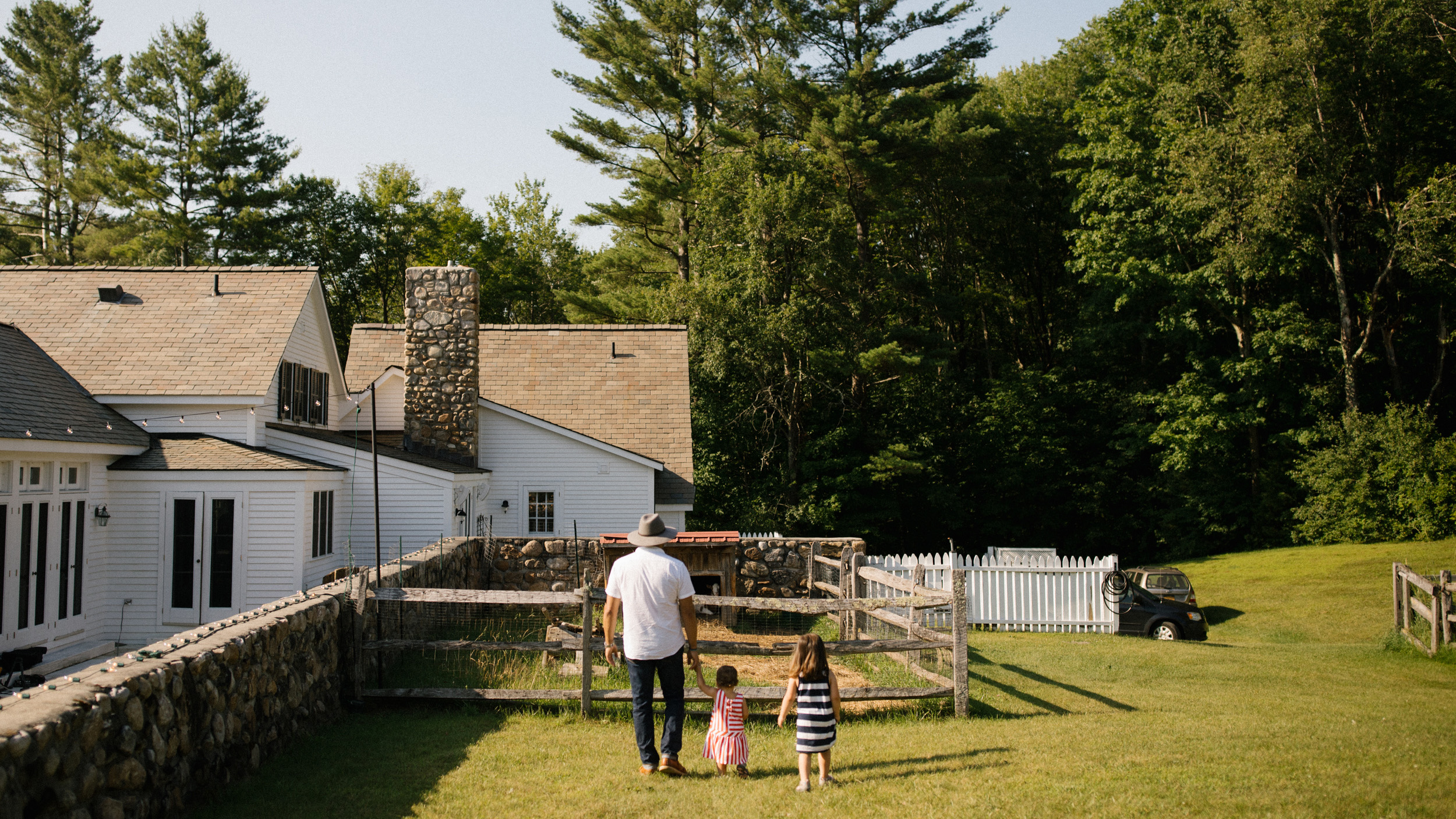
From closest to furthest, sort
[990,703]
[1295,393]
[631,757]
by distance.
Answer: [631,757], [990,703], [1295,393]

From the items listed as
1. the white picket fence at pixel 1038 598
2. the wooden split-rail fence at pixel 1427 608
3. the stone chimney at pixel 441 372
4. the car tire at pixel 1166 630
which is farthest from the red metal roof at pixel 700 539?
the wooden split-rail fence at pixel 1427 608

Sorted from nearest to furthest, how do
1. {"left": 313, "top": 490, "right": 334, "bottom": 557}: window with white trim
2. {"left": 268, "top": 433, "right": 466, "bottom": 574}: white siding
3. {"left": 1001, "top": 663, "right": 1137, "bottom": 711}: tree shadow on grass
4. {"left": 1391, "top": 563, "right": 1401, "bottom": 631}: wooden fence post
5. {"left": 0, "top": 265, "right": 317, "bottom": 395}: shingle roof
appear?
{"left": 1001, "top": 663, "right": 1137, "bottom": 711}: tree shadow on grass, {"left": 1391, "top": 563, "right": 1401, "bottom": 631}: wooden fence post, {"left": 313, "top": 490, "right": 334, "bottom": 557}: window with white trim, {"left": 0, "top": 265, "right": 317, "bottom": 395}: shingle roof, {"left": 268, "top": 433, "right": 466, "bottom": 574}: white siding

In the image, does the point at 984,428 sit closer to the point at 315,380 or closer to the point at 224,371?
the point at 315,380

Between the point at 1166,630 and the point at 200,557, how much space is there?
1613 cm

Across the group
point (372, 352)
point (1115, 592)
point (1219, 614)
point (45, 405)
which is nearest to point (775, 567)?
point (1115, 592)

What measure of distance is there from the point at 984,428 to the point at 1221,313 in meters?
7.93

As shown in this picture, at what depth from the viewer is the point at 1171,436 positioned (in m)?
28.0

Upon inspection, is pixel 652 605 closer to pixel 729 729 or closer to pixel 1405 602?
pixel 729 729

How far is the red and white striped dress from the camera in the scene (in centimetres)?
617

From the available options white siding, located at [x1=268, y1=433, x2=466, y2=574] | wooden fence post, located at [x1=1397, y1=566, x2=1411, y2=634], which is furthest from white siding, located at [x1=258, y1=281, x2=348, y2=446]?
wooden fence post, located at [x1=1397, y1=566, x2=1411, y2=634]

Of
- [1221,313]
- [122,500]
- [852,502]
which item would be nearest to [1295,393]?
[1221,313]

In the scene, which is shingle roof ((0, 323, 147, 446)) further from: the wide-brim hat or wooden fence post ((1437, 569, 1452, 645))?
wooden fence post ((1437, 569, 1452, 645))

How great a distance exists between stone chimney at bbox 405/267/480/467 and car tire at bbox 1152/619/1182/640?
1371 cm

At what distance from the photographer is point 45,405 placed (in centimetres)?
1288
